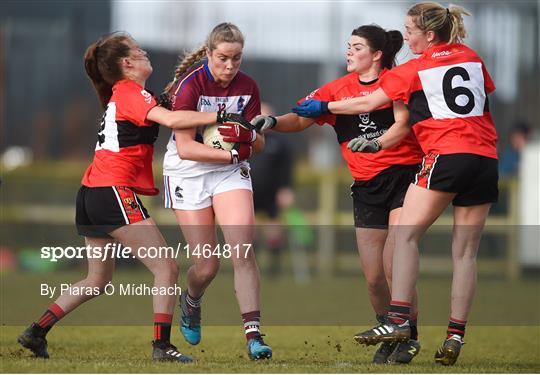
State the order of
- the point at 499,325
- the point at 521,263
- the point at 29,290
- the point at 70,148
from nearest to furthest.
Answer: the point at 499,325
the point at 29,290
the point at 521,263
the point at 70,148

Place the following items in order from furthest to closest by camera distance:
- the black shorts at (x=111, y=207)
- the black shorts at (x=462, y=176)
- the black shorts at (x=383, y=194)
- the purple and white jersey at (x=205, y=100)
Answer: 1. the black shorts at (x=383, y=194)
2. the purple and white jersey at (x=205, y=100)
3. the black shorts at (x=111, y=207)
4. the black shorts at (x=462, y=176)

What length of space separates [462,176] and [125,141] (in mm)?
1869

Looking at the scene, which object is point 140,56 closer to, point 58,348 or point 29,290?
point 58,348

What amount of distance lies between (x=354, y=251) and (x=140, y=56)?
10.3m

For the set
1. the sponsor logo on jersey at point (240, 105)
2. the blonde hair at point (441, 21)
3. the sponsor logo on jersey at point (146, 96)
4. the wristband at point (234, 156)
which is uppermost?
the blonde hair at point (441, 21)

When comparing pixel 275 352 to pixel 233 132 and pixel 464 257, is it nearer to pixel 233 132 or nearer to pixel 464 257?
pixel 464 257

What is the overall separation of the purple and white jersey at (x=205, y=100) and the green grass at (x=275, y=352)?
112 centimetres

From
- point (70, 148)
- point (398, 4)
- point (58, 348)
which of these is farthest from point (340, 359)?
point (70, 148)

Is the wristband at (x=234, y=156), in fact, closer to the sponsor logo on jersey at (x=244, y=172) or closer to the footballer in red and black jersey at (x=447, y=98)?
the sponsor logo on jersey at (x=244, y=172)

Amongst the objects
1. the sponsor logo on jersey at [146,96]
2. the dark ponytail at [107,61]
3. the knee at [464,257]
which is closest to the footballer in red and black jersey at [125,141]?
the sponsor logo on jersey at [146,96]

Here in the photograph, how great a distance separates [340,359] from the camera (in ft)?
22.8

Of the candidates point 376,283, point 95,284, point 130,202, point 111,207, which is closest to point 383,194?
point 376,283

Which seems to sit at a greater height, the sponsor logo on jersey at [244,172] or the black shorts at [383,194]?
the sponsor logo on jersey at [244,172]

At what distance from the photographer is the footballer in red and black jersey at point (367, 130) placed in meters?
6.86
